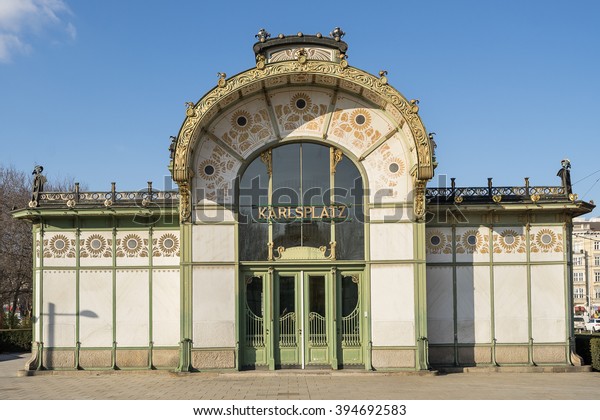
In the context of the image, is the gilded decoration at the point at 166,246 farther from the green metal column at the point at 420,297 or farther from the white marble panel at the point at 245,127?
the green metal column at the point at 420,297

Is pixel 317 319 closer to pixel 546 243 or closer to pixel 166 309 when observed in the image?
pixel 166 309

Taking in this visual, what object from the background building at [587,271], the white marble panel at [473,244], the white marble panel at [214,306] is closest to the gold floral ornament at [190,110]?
the white marble panel at [214,306]

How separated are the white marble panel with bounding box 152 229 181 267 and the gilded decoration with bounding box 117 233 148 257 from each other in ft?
1.01

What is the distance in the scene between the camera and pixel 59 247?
70.0ft

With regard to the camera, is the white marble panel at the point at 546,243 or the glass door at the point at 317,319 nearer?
the glass door at the point at 317,319

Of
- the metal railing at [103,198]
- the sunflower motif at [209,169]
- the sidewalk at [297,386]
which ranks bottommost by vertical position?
the sidewalk at [297,386]

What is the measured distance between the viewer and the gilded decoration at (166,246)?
21.2 m

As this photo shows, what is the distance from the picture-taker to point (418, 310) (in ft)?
65.8

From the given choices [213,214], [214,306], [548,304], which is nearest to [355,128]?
[213,214]

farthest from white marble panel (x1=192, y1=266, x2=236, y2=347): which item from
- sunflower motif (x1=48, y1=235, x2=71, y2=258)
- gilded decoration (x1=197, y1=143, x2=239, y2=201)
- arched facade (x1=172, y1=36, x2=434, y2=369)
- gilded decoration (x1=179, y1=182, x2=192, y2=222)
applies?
sunflower motif (x1=48, y1=235, x2=71, y2=258)

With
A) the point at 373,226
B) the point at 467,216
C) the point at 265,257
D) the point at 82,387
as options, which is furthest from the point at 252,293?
the point at 467,216

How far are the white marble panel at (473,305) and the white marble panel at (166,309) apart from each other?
27.7 feet

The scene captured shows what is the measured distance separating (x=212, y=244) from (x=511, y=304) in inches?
361

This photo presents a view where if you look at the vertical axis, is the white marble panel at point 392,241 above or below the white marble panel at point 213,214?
below
